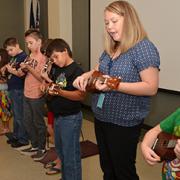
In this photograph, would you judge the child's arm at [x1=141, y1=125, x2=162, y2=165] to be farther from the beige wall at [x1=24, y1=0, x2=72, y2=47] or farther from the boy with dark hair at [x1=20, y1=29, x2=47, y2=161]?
the beige wall at [x1=24, y1=0, x2=72, y2=47]

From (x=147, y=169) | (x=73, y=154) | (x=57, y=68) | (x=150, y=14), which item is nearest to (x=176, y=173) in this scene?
(x=73, y=154)

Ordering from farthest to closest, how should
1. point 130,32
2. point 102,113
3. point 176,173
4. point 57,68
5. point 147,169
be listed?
point 147,169, point 57,68, point 102,113, point 130,32, point 176,173

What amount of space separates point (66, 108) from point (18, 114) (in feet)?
4.68

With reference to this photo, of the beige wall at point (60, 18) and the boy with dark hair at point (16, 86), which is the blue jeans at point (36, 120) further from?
the beige wall at point (60, 18)

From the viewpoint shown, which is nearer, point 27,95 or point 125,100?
point 125,100

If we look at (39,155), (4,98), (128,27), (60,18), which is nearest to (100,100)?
(128,27)

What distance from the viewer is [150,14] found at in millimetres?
3689

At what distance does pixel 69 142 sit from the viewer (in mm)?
2203

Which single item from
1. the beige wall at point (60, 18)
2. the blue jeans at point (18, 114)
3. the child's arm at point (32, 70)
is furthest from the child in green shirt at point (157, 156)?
the beige wall at point (60, 18)

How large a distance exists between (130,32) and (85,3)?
3.36 meters

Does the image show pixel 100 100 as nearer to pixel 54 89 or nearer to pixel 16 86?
pixel 54 89

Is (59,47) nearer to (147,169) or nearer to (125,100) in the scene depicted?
(125,100)

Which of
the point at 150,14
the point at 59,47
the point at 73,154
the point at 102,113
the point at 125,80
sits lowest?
the point at 73,154

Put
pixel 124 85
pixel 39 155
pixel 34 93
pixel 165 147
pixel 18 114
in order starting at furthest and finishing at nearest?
pixel 18 114 < pixel 39 155 < pixel 34 93 < pixel 124 85 < pixel 165 147
